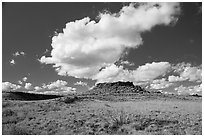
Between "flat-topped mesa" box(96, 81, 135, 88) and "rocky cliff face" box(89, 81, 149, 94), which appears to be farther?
"flat-topped mesa" box(96, 81, 135, 88)

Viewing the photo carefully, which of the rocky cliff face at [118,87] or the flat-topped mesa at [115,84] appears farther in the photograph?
the flat-topped mesa at [115,84]

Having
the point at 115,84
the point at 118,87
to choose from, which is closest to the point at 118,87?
the point at 118,87

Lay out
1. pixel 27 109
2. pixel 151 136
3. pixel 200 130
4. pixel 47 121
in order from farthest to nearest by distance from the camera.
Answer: pixel 27 109 → pixel 47 121 → pixel 200 130 → pixel 151 136

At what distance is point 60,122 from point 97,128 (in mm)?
3310

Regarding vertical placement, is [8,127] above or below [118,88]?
below

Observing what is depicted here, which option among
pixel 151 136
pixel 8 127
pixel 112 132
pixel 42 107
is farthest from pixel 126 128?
Result: pixel 42 107

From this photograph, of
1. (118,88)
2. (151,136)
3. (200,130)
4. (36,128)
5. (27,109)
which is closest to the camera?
(151,136)

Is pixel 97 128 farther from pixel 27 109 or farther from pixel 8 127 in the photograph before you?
pixel 27 109

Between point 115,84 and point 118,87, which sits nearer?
point 118,87

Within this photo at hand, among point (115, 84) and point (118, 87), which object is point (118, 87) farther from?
point (115, 84)

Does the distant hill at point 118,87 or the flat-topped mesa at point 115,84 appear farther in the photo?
the flat-topped mesa at point 115,84

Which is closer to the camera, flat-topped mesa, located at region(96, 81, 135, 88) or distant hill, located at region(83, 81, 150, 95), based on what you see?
distant hill, located at region(83, 81, 150, 95)

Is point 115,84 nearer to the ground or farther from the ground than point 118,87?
→ farther from the ground

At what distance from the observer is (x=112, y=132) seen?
16469mm
